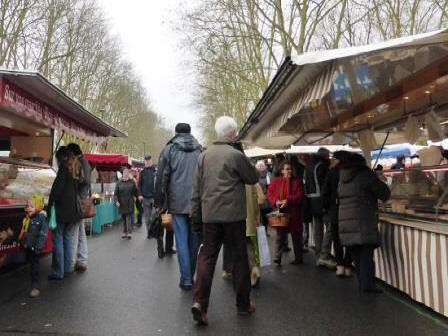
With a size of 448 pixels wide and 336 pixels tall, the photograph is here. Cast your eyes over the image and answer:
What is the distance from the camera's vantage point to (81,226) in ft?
26.1

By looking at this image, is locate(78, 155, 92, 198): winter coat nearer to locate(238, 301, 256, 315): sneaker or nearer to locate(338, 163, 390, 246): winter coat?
locate(238, 301, 256, 315): sneaker

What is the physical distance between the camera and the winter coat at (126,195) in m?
12.8

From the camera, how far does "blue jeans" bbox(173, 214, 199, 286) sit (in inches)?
244

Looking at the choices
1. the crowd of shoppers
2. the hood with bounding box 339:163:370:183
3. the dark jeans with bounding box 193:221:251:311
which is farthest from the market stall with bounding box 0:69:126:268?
the hood with bounding box 339:163:370:183

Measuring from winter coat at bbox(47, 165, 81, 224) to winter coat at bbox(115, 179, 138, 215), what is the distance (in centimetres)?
560

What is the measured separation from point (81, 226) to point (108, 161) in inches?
→ 411

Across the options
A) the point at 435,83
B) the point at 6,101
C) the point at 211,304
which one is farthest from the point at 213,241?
the point at 435,83

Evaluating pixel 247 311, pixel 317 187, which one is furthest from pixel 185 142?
pixel 317 187

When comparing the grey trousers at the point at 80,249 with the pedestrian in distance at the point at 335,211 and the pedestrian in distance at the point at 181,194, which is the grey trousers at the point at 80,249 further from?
the pedestrian in distance at the point at 335,211

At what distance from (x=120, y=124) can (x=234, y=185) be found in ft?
171

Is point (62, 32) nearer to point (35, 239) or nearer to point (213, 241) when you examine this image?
point (35, 239)

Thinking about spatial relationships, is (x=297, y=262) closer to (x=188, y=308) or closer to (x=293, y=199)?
(x=293, y=199)

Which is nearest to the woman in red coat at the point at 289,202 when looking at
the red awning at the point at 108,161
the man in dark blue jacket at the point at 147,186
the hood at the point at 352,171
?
the hood at the point at 352,171

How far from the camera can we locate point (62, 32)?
28.3 metres
